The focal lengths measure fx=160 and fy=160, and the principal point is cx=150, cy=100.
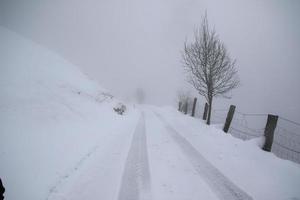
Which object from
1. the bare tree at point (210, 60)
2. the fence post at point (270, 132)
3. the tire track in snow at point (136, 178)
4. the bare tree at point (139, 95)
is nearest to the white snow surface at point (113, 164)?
the tire track in snow at point (136, 178)

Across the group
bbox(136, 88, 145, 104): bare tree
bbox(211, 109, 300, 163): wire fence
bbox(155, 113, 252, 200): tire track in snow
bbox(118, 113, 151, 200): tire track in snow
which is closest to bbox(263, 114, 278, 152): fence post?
bbox(211, 109, 300, 163): wire fence

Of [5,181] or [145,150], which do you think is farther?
[145,150]

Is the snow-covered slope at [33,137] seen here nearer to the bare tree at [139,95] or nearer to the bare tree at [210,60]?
the bare tree at [210,60]

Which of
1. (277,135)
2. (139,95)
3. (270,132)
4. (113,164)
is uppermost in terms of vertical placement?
(270,132)

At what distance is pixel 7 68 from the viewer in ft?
35.0

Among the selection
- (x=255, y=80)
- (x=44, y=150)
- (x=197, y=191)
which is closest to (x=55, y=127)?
(x=44, y=150)

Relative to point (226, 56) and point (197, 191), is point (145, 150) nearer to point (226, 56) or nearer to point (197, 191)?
point (197, 191)

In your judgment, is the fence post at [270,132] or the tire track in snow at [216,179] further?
the fence post at [270,132]

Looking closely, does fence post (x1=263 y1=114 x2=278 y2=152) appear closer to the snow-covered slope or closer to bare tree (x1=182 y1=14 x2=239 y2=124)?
bare tree (x1=182 y1=14 x2=239 y2=124)

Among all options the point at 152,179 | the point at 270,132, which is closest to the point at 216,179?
the point at 152,179

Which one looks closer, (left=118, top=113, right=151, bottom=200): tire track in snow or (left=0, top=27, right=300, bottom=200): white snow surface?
(left=118, top=113, right=151, bottom=200): tire track in snow

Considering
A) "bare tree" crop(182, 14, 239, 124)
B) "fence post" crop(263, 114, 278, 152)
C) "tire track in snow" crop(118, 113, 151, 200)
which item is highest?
"bare tree" crop(182, 14, 239, 124)

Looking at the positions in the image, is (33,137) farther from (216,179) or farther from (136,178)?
(216,179)

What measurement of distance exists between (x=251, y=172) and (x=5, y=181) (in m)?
7.56
